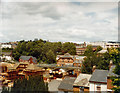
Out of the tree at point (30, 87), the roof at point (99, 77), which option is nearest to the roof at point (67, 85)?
the tree at point (30, 87)

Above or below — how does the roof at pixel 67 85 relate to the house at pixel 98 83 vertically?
below

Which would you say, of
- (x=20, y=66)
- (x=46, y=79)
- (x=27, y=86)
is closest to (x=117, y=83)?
(x=27, y=86)

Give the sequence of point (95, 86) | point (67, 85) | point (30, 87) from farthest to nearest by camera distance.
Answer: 1. point (67, 85)
2. point (30, 87)
3. point (95, 86)

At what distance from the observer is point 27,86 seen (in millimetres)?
14461

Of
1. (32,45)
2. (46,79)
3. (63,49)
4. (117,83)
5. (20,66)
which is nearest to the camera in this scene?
(117,83)

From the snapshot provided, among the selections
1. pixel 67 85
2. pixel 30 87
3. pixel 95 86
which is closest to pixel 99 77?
pixel 95 86

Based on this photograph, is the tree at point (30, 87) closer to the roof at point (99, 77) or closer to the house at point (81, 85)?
the house at point (81, 85)

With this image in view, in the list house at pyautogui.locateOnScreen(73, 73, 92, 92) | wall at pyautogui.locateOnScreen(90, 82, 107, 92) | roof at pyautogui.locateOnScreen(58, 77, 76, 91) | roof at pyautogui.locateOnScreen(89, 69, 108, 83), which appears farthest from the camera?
roof at pyautogui.locateOnScreen(58, 77, 76, 91)

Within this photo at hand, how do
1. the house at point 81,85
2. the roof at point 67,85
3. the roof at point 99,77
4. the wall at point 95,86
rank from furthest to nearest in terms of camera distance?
the roof at point 67,85 → the house at point 81,85 → the roof at point 99,77 → the wall at point 95,86

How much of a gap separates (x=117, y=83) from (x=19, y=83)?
34.8ft

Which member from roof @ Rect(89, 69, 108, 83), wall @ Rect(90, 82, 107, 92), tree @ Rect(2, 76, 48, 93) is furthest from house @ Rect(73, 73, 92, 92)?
tree @ Rect(2, 76, 48, 93)

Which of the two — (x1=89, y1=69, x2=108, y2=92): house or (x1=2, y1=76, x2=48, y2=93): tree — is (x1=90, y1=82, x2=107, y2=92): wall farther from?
(x1=2, y1=76, x2=48, y2=93): tree

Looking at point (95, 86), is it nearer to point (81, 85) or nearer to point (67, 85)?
point (81, 85)

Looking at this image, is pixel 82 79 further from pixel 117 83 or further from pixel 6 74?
pixel 6 74
